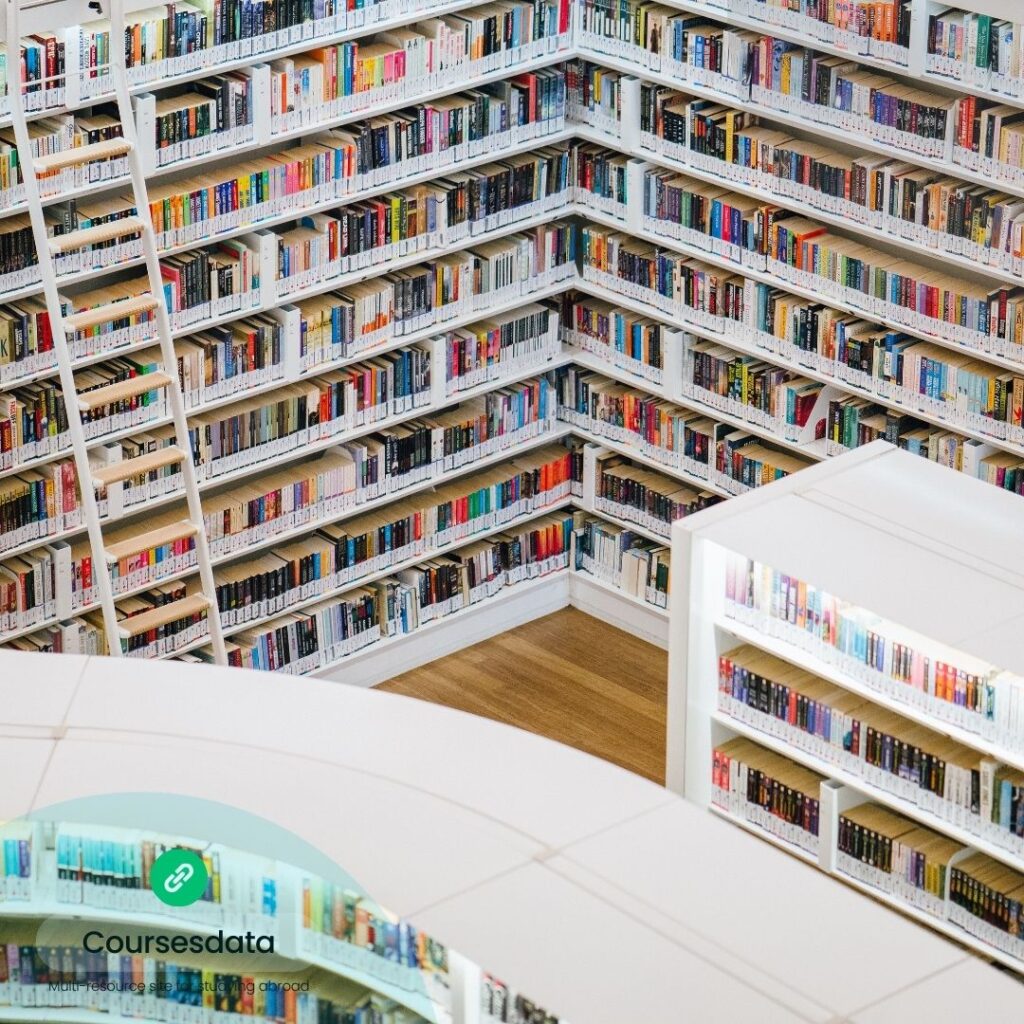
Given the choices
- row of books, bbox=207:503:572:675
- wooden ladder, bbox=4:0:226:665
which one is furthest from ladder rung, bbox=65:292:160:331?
row of books, bbox=207:503:572:675

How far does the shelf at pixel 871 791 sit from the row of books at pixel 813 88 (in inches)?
76.8

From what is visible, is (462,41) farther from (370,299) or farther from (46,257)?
(46,257)

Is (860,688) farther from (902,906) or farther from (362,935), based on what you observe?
(362,935)

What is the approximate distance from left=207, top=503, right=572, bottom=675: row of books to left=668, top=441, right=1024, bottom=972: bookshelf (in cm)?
194

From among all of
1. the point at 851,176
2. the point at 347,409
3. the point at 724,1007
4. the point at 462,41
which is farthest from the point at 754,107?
the point at 724,1007

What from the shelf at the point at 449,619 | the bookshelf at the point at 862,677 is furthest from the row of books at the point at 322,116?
the bookshelf at the point at 862,677

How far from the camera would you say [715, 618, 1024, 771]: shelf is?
5680 millimetres

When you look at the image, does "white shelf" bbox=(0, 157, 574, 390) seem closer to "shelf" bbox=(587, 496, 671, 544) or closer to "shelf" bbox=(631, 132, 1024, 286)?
"shelf" bbox=(631, 132, 1024, 286)

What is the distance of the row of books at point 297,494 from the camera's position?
23.7 feet

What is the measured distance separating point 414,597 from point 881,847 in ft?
8.45

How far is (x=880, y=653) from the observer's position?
231 inches

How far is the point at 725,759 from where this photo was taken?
6418 mm

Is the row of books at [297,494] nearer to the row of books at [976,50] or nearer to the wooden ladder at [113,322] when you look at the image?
the wooden ladder at [113,322]

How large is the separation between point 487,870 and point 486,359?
4.60 m
